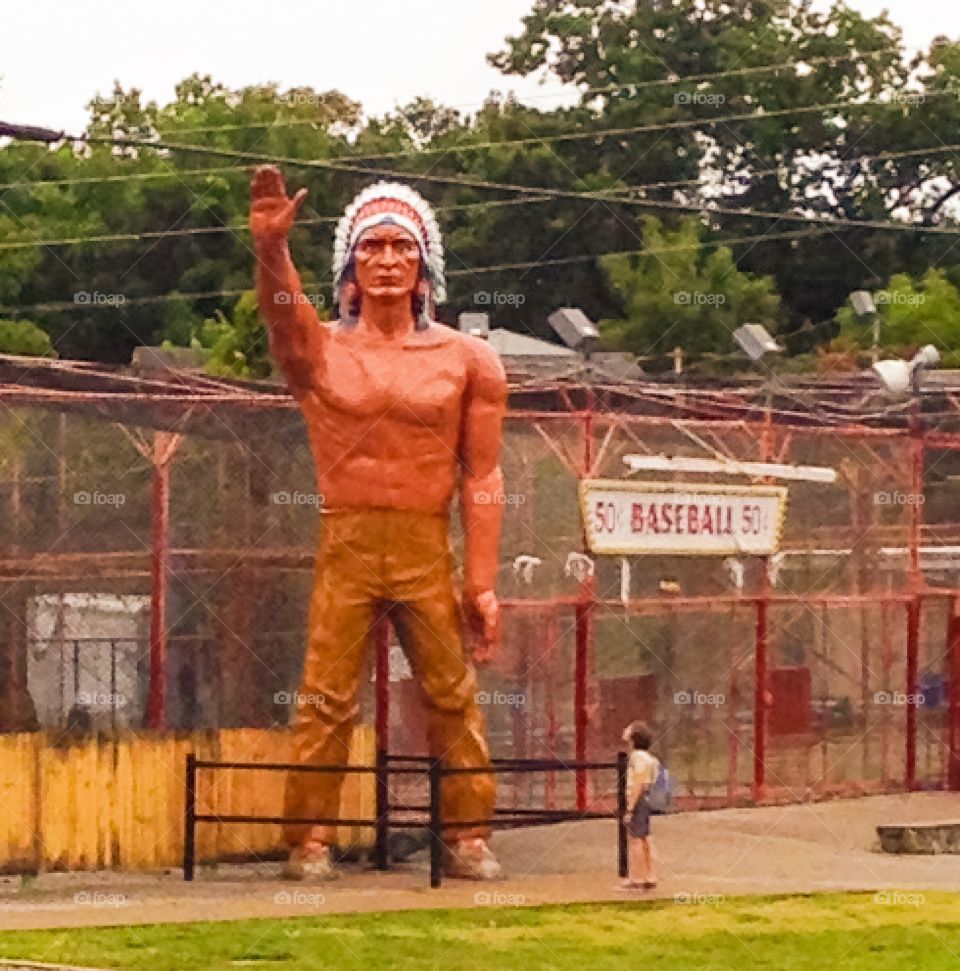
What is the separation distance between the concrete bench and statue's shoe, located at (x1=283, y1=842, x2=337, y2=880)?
189 inches

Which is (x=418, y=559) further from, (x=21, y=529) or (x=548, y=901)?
(x=21, y=529)

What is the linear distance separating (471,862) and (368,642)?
5.47ft

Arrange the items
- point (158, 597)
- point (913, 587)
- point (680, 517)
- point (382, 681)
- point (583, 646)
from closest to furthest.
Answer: point (158, 597) → point (382, 681) → point (583, 646) → point (680, 517) → point (913, 587)

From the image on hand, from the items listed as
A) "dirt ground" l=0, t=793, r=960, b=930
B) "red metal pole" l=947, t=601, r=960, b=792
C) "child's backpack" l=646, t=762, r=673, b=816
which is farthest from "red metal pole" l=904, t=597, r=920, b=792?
"child's backpack" l=646, t=762, r=673, b=816

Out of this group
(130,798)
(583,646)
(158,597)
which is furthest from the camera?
(583,646)

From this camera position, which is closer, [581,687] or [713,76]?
[581,687]

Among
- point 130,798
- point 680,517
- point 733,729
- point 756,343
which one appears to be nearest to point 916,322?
point 756,343

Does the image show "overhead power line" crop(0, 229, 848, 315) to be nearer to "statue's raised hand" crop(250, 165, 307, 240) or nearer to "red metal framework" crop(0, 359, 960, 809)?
"red metal framework" crop(0, 359, 960, 809)

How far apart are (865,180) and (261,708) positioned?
35992mm

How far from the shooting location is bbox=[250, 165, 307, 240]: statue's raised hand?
57.6 ft

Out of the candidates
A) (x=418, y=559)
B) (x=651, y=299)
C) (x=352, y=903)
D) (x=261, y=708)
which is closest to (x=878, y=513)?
(x=261, y=708)

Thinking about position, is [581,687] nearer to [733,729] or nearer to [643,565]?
[733,729]

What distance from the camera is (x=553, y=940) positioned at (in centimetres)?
1598

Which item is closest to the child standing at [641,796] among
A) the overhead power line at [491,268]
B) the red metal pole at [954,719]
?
the red metal pole at [954,719]
